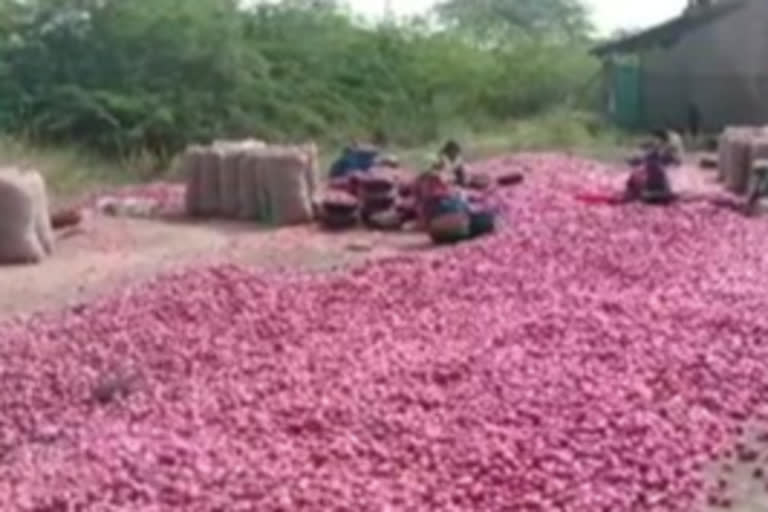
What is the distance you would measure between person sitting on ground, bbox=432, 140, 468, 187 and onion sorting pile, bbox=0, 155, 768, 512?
2694mm

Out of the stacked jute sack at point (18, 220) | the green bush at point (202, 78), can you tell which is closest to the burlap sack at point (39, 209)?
the stacked jute sack at point (18, 220)

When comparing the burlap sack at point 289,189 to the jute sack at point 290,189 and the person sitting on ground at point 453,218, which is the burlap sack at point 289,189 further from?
the person sitting on ground at point 453,218

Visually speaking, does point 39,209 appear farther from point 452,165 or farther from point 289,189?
point 452,165

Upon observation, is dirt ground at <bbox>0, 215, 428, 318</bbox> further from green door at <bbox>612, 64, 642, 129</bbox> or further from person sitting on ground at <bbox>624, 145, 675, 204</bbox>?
green door at <bbox>612, 64, 642, 129</bbox>

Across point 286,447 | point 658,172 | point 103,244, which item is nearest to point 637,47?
point 658,172

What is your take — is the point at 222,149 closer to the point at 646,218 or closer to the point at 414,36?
the point at 646,218

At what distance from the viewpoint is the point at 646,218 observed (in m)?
12.1

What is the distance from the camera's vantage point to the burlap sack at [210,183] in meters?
14.1

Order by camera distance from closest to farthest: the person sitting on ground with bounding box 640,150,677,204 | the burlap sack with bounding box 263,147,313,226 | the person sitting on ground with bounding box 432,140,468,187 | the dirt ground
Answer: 1. the dirt ground
2. the person sitting on ground with bounding box 640,150,677,204
3. the burlap sack with bounding box 263,147,313,226
4. the person sitting on ground with bounding box 432,140,468,187

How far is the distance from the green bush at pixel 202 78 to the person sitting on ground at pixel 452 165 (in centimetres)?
663

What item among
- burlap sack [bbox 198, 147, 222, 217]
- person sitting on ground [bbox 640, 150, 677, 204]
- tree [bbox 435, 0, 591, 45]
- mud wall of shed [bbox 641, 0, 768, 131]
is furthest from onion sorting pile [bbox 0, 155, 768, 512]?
tree [bbox 435, 0, 591, 45]

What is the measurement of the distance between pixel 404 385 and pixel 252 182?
7.07 m

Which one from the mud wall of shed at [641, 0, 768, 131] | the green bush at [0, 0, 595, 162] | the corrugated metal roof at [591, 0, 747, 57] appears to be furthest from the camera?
the corrugated metal roof at [591, 0, 747, 57]

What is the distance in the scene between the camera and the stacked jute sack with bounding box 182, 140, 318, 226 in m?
13.3
